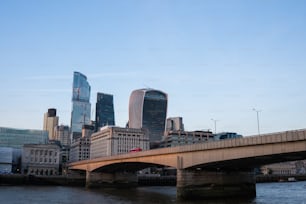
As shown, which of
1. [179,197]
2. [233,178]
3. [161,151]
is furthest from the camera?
[161,151]

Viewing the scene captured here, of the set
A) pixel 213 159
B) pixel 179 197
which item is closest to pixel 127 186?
pixel 179 197

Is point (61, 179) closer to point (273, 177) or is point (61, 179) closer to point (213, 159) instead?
point (213, 159)

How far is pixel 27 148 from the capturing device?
16975 centimetres

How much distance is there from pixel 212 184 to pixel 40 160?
430 feet

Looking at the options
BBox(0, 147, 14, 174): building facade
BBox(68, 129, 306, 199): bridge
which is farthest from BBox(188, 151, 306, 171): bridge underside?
BBox(0, 147, 14, 174): building facade

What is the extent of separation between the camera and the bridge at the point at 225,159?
147 ft

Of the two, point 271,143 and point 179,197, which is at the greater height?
point 271,143

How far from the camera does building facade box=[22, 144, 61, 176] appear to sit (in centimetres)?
16738

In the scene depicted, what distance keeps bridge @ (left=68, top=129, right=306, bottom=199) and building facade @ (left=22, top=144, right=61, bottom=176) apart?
105 metres

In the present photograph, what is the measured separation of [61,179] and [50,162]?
57869 mm

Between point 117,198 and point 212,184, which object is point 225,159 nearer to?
point 212,184

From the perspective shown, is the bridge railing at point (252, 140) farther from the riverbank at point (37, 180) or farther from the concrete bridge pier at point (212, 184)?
the riverbank at point (37, 180)

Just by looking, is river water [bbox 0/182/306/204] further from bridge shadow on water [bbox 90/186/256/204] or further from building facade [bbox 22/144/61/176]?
building facade [bbox 22/144/61/176]

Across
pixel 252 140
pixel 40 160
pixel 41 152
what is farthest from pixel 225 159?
pixel 41 152
